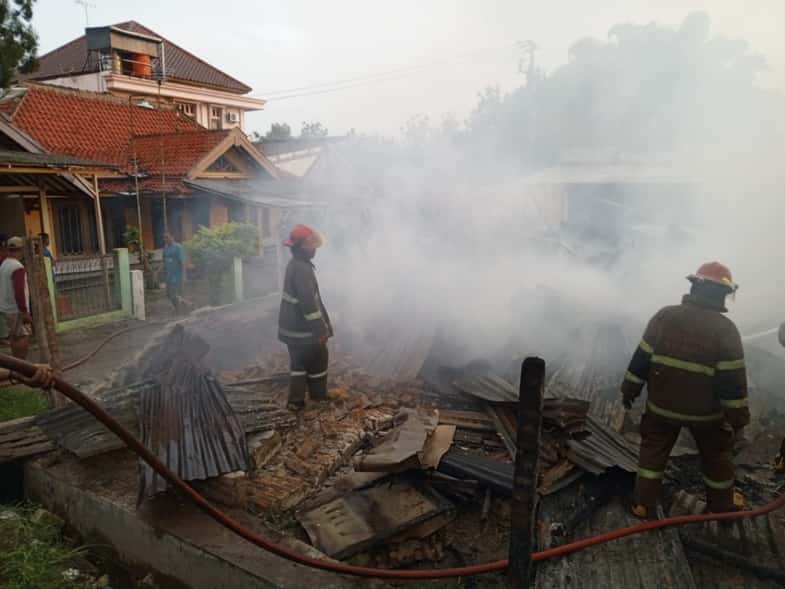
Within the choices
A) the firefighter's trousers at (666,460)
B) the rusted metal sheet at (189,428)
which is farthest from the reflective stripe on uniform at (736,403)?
the rusted metal sheet at (189,428)

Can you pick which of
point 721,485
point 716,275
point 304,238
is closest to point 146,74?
point 304,238

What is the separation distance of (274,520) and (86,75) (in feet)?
88.6

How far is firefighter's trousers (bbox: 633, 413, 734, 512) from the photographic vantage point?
371cm

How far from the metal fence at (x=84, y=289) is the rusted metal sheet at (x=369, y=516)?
7586 millimetres

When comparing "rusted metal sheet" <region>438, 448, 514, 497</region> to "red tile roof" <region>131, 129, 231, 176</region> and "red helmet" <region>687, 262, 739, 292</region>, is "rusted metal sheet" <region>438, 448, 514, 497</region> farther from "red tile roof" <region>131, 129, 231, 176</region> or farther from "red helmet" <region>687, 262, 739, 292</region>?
"red tile roof" <region>131, 129, 231, 176</region>

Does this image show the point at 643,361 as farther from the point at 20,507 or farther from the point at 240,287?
the point at 240,287

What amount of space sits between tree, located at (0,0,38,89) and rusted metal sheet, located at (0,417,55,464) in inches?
296

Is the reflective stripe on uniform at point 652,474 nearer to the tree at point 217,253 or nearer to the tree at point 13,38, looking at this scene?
the tree at point 217,253

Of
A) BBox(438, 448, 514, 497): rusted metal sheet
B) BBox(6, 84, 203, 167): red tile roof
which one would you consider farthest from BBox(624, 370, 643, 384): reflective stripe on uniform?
BBox(6, 84, 203, 167): red tile roof

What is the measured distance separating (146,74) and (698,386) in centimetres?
2828

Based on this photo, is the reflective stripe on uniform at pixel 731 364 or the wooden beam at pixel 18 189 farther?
the wooden beam at pixel 18 189

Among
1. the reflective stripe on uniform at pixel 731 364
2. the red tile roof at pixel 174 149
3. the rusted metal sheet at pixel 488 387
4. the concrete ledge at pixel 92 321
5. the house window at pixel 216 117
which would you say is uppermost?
the house window at pixel 216 117

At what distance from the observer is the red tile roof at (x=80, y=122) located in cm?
1538

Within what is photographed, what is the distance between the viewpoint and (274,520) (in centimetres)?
366
